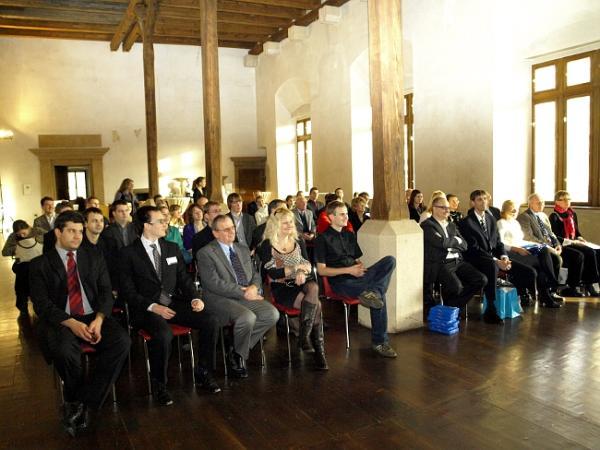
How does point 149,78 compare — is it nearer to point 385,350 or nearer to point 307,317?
point 307,317

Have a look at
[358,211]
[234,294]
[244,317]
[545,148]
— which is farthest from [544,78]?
[244,317]

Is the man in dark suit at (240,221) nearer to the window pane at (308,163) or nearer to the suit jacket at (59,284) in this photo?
the suit jacket at (59,284)

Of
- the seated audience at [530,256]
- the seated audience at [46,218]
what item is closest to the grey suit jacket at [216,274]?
the seated audience at [530,256]

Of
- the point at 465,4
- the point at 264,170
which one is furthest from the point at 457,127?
the point at 264,170

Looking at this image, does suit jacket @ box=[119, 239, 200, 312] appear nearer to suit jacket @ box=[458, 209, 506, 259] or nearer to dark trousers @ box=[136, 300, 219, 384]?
dark trousers @ box=[136, 300, 219, 384]

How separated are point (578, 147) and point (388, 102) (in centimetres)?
503

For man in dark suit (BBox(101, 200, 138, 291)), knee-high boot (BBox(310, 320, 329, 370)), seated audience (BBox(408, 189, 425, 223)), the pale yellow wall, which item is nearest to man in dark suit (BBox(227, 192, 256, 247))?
man in dark suit (BBox(101, 200, 138, 291))

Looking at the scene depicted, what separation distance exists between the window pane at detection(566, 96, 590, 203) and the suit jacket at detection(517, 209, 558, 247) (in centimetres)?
261

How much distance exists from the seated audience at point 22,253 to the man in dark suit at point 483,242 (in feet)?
15.4

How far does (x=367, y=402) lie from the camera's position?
10.7ft

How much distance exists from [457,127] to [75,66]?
37.4ft

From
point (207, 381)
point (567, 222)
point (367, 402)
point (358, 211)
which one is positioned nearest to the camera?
point (367, 402)

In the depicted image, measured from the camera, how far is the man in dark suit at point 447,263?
16.2 ft

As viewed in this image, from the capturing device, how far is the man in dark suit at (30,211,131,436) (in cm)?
307
